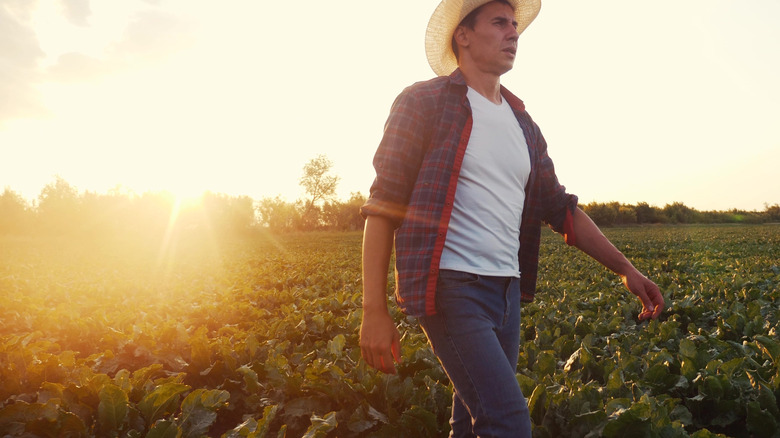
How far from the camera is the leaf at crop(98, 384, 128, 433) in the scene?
10.00 ft

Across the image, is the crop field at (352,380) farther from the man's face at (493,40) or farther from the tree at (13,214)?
the tree at (13,214)

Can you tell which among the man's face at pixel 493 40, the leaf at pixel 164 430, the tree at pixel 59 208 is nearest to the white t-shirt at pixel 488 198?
the man's face at pixel 493 40

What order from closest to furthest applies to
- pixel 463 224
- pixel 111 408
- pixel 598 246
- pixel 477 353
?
pixel 477 353 → pixel 463 224 → pixel 598 246 → pixel 111 408

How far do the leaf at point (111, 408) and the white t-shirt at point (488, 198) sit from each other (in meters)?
2.52

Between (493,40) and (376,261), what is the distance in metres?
1.17

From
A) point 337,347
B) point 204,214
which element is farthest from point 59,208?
point 337,347

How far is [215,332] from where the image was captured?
6.31 meters

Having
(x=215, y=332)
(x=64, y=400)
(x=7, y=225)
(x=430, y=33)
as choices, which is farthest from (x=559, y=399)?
(x=7, y=225)

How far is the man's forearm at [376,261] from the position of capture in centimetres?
172

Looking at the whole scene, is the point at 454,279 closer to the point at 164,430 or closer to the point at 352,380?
the point at 164,430

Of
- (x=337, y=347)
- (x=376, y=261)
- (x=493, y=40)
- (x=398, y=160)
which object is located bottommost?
(x=337, y=347)

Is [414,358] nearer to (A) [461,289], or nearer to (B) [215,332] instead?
(A) [461,289]

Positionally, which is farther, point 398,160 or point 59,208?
point 59,208

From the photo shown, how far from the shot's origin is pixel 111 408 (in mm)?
3053
